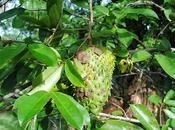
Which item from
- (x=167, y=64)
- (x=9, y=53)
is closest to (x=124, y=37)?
(x=167, y=64)

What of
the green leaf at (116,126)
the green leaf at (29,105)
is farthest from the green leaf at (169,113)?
the green leaf at (29,105)

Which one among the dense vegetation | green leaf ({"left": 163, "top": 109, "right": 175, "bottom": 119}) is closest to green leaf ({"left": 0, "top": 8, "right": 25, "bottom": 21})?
the dense vegetation

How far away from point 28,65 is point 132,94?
198 cm

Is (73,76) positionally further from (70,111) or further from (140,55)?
(140,55)

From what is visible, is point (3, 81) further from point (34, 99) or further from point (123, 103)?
point (123, 103)

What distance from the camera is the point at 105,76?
1059mm

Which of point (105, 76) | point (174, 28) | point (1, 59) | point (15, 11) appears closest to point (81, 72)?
point (105, 76)

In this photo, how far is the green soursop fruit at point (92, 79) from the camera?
101 centimetres

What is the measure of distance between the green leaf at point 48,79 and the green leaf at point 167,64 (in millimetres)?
381

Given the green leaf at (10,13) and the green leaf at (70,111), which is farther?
the green leaf at (10,13)

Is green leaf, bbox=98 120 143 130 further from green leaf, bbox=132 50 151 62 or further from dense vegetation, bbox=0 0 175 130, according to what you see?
green leaf, bbox=132 50 151 62

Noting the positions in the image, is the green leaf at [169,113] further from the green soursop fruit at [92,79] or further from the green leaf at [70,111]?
the green leaf at [70,111]

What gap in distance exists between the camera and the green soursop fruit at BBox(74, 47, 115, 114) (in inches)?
39.9

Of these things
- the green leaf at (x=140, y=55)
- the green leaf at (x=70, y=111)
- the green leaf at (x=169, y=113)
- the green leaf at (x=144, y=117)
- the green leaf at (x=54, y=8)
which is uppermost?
the green leaf at (x=54, y=8)
